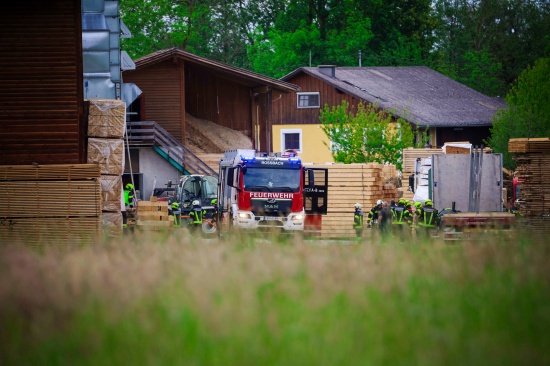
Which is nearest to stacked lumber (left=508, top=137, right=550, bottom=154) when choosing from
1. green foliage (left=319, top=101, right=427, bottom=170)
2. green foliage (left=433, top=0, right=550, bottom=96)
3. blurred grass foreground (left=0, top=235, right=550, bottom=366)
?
green foliage (left=319, top=101, right=427, bottom=170)

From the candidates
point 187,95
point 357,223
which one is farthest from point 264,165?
point 187,95

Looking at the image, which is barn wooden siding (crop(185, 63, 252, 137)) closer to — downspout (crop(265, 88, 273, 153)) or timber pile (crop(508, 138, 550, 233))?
downspout (crop(265, 88, 273, 153))

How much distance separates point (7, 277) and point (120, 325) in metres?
2.58

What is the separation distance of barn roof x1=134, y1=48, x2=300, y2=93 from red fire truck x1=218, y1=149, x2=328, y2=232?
→ 17.6m

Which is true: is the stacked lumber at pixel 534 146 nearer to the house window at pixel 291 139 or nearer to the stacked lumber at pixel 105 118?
the stacked lumber at pixel 105 118

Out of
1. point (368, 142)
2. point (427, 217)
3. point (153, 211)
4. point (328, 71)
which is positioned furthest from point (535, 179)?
point (328, 71)

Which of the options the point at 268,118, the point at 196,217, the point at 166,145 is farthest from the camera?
the point at 268,118

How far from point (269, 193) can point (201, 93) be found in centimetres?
2240

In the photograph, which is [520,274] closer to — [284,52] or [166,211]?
[166,211]

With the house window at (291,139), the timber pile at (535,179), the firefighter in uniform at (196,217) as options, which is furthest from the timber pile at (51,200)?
the house window at (291,139)

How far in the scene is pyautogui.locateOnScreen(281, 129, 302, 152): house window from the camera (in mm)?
61375

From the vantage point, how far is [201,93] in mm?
48719

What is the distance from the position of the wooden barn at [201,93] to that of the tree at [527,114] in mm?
10419

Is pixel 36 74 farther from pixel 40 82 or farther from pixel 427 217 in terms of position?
pixel 427 217
